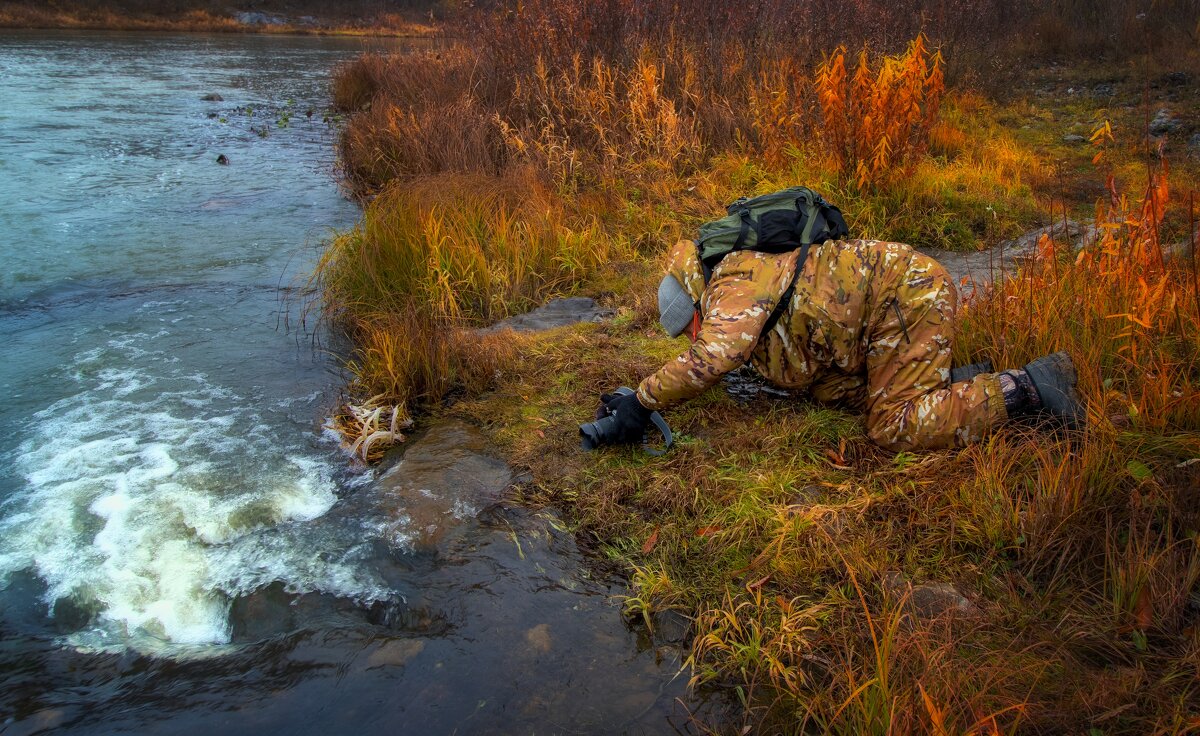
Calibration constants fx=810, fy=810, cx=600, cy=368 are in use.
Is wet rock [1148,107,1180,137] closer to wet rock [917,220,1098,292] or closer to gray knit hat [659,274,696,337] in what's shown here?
wet rock [917,220,1098,292]

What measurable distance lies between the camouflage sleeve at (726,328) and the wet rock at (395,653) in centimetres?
140

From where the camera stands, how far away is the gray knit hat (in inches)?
140

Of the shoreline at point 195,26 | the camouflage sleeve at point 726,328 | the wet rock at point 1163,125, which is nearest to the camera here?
the camouflage sleeve at point 726,328

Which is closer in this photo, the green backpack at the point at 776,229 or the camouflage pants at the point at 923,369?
the camouflage pants at the point at 923,369

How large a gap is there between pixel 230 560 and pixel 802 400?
264 centimetres

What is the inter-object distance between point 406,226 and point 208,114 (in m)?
10.00

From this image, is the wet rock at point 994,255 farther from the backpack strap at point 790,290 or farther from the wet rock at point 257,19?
the wet rock at point 257,19

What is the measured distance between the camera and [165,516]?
3.58 m

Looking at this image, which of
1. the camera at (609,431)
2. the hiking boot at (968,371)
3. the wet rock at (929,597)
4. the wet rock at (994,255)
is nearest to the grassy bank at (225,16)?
the wet rock at (994,255)

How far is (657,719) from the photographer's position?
2.44m

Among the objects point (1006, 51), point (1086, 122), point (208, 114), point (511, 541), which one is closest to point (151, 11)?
point (208, 114)

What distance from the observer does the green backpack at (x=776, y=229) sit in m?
3.38

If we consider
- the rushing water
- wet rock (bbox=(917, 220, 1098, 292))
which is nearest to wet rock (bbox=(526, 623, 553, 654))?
the rushing water

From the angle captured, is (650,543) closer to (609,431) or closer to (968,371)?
(609,431)
